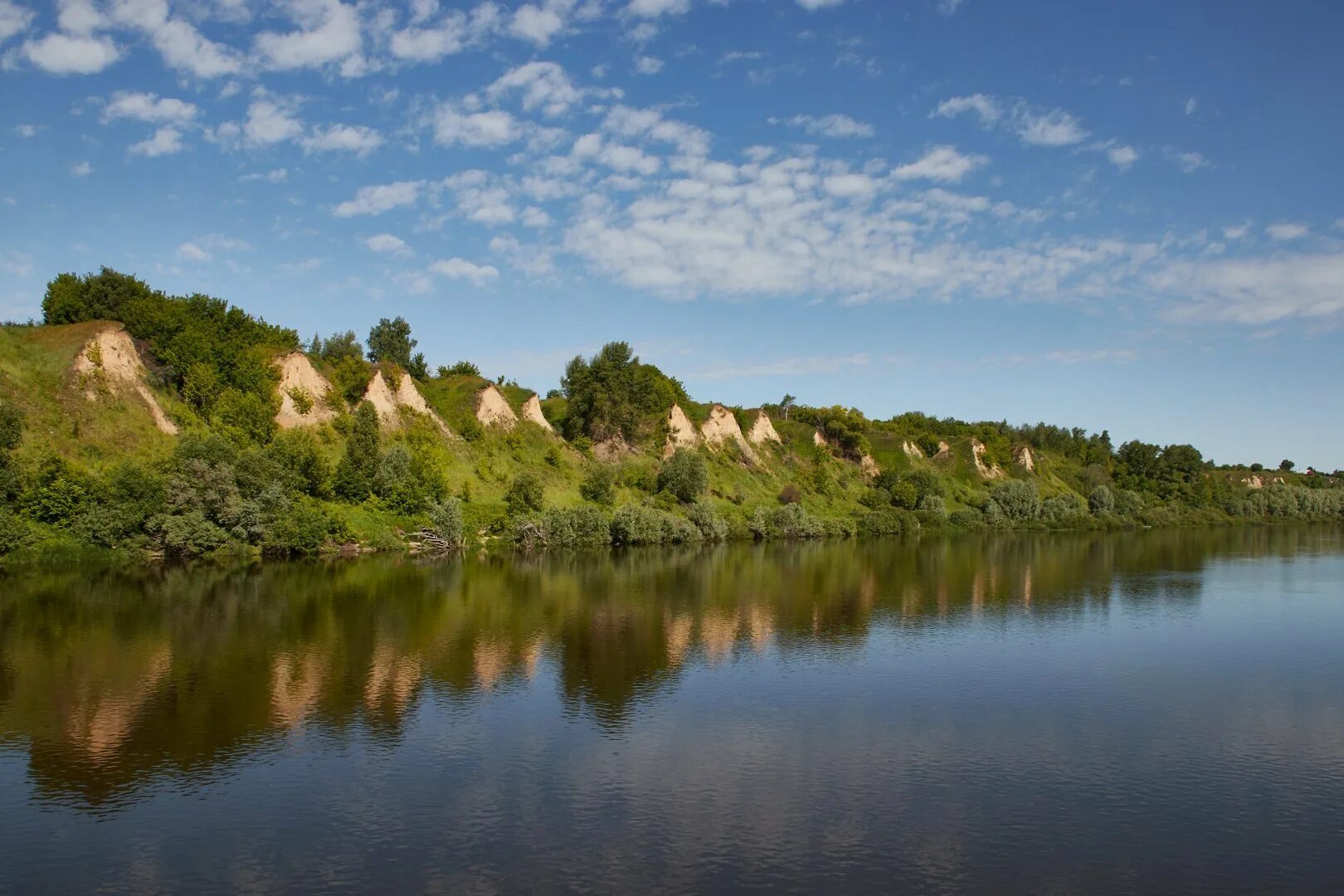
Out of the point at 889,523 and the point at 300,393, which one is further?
the point at 889,523

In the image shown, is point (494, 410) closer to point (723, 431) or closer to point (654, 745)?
point (723, 431)

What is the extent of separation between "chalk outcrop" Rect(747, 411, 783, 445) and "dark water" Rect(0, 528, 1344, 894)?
68.9m

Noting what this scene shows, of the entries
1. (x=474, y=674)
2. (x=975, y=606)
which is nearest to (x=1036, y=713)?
(x=474, y=674)

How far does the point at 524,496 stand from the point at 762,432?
156 ft

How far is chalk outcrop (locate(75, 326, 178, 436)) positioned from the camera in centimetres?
6031

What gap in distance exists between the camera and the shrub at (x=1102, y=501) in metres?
123

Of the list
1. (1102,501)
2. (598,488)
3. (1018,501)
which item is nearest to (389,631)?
(598,488)

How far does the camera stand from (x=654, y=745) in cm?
2114

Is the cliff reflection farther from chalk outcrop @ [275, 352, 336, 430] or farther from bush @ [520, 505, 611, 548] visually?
chalk outcrop @ [275, 352, 336, 430]

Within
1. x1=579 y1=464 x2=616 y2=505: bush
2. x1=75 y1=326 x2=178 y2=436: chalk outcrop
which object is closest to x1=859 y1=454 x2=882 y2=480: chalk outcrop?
x1=579 y1=464 x2=616 y2=505: bush

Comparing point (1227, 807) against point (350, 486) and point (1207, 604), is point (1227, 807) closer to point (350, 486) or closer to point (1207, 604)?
point (1207, 604)

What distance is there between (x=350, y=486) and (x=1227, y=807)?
191 feet

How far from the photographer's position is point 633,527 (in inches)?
2918

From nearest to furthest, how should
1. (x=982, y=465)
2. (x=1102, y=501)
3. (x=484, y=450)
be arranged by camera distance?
(x=484, y=450)
(x=1102, y=501)
(x=982, y=465)
